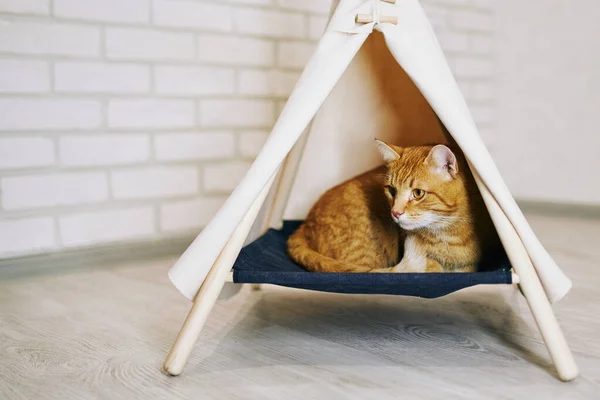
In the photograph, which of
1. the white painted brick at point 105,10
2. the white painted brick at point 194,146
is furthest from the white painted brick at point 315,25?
the white painted brick at point 105,10

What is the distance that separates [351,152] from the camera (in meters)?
1.92

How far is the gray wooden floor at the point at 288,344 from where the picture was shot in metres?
1.23

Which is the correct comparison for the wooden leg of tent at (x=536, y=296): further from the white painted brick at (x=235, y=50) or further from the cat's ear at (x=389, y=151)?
the white painted brick at (x=235, y=50)

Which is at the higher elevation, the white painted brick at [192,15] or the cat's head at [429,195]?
the white painted brick at [192,15]

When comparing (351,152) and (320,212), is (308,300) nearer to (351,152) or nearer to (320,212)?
(320,212)

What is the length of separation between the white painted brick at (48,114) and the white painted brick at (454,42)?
1.91m

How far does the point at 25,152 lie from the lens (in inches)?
81.8

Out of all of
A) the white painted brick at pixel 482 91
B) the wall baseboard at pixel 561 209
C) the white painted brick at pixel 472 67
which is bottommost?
the wall baseboard at pixel 561 209

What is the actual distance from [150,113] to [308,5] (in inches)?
34.9

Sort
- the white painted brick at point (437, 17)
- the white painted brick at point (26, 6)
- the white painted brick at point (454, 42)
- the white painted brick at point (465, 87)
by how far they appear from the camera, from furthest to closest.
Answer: the white painted brick at point (465, 87) < the white painted brick at point (454, 42) < the white painted brick at point (437, 17) < the white painted brick at point (26, 6)

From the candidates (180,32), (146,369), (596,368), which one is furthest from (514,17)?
(146,369)

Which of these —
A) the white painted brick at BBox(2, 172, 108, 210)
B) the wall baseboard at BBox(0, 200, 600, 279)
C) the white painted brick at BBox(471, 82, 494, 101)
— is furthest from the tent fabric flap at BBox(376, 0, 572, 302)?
the white painted brick at BBox(471, 82, 494, 101)

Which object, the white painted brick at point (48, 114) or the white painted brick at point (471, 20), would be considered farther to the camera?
the white painted brick at point (471, 20)

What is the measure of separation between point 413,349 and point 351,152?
0.70 metres
